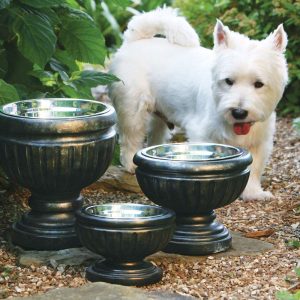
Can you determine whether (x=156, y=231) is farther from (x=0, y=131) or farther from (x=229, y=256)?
(x=0, y=131)

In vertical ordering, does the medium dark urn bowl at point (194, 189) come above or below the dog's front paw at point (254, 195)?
above

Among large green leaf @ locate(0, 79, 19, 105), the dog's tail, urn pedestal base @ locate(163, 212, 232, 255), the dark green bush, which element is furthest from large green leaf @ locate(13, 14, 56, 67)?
the dark green bush

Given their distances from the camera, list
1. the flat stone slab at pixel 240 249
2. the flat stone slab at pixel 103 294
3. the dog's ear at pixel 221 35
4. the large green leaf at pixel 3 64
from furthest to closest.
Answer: the dog's ear at pixel 221 35 → the large green leaf at pixel 3 64 → the flat stone slab at pixel 240 249 → the flat stone slab at pixel 103 294

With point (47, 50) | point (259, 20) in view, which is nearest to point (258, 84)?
point (47, 50)

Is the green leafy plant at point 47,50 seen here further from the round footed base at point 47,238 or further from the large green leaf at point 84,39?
the round footed base at point 47,238

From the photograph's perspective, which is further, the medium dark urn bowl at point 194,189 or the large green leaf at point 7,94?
the large green leaf at point 7,94

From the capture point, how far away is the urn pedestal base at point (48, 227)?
4.09 meters

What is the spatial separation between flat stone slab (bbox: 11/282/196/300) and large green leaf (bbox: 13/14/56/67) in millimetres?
1396

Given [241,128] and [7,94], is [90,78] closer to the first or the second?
[7,94]

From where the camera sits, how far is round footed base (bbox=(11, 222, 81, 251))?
4.08 meters

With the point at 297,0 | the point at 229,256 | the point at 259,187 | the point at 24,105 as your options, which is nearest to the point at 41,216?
the point at 24,105

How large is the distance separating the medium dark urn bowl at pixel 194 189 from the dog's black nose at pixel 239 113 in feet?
2.40

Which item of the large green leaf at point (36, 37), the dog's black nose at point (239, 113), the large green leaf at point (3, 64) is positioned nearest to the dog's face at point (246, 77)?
the dog's black nose at point (239, 113)

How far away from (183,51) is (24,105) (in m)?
1.79
